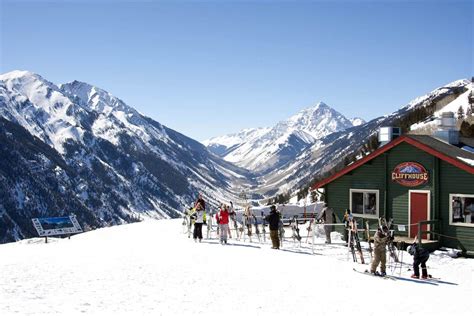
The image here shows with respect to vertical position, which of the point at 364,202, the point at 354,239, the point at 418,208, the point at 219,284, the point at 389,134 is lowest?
the point at 219,284

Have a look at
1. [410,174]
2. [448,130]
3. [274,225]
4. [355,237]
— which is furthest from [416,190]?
[274,225]

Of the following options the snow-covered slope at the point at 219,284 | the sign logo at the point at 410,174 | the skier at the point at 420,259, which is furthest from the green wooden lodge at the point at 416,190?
the skier at the point at 420,259

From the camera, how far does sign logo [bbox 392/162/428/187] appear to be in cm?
2603

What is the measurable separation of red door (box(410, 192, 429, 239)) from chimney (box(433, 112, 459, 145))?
5.72m

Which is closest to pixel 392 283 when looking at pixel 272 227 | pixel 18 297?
pixel 272 227

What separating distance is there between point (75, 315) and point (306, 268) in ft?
32.5

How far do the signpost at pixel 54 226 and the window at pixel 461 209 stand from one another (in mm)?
23225

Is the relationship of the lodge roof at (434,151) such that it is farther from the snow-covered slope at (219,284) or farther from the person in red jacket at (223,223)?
the person in red jacket at (223,223)

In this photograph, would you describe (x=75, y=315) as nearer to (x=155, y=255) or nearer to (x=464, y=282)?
(x=155, y=255)

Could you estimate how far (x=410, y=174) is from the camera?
87.1ft

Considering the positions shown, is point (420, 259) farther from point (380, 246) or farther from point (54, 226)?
point (54, 226)

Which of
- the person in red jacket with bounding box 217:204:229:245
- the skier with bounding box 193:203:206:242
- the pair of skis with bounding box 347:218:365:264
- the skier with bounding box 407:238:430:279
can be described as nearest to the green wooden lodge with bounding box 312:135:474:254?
the pair of skis with bounding box 347:218:365:264

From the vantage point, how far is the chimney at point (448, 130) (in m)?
30.1

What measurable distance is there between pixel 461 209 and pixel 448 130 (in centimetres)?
687
